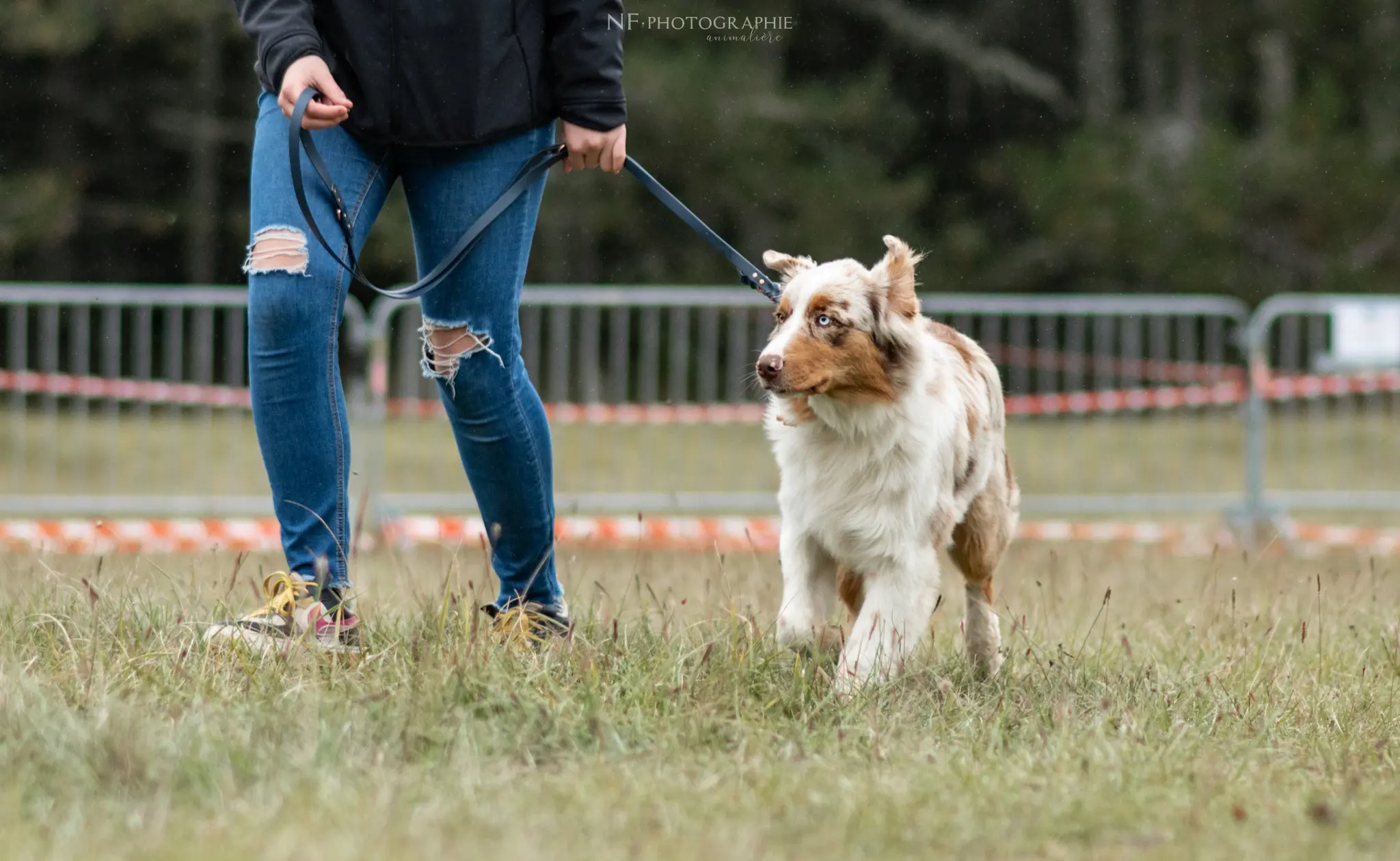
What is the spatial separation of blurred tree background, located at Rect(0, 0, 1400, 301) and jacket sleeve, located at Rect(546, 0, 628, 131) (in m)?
16.6

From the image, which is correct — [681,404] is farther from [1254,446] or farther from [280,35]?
[280,35]

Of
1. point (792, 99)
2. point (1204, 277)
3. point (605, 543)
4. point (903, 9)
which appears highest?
point (903, 9)

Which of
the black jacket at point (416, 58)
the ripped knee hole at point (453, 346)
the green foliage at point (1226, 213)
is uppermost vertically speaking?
the green foliage at point (1226, 213)

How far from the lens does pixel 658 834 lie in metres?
2.57

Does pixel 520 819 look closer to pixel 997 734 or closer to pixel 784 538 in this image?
pixel 997 734

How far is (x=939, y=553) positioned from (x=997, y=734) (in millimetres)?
1024

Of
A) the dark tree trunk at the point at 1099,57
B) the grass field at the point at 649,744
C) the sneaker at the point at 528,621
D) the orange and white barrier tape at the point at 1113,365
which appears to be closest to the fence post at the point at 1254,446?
the orange and white barrier tape at the point at 1113,365

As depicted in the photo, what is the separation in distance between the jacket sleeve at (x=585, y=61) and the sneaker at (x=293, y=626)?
4.22 feet

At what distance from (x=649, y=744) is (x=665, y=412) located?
8.31 meters

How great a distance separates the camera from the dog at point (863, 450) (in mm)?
3844

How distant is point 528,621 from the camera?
12.4 feet

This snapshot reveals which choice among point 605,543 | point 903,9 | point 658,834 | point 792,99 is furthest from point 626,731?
point 903,9

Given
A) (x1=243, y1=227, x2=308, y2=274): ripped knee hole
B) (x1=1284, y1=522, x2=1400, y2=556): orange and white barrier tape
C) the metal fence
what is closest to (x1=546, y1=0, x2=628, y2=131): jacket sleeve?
(x1=243, y1=227, x2=308, y2=274): ripped knee hole

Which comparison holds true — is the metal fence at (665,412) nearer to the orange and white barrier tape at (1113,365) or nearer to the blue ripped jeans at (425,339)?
the orange and white barrier tape at (1113,365)
